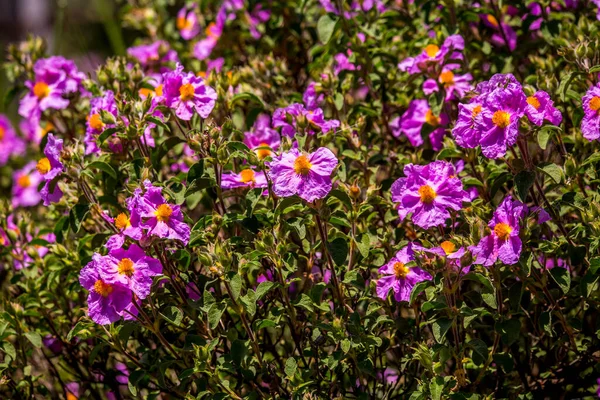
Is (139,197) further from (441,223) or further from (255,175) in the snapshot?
(441,223)

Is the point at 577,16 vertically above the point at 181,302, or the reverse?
the point at 577,16

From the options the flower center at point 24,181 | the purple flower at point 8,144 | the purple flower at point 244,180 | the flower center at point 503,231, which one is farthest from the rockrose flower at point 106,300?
the purple flower at point 8,144

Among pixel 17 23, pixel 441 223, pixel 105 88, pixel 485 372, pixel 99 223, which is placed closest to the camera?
pixel 441 223

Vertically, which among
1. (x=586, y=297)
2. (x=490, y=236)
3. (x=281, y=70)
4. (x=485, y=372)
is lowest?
(x=485, y=372)

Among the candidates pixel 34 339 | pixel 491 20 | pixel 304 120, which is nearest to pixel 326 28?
pixel 304 120

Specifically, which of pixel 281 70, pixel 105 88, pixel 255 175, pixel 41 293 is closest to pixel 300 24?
pixel 281 70

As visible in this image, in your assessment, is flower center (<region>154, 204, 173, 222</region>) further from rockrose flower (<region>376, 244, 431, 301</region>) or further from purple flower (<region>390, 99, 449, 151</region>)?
purple flower (<region>390, 99, 449, 151</region>)
